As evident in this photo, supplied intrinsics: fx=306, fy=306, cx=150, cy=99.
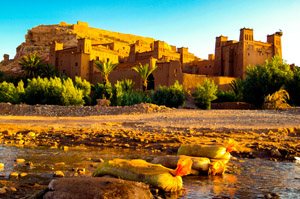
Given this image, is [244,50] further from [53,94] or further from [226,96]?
[53,94]

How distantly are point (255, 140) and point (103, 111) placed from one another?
11.5 m

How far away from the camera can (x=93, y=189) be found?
2.89 metres

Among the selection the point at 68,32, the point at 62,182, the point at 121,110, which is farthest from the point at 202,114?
the point at 68,32

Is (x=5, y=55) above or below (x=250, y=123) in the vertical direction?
above

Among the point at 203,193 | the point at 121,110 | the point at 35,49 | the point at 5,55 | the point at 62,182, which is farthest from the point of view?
the point at 5,55

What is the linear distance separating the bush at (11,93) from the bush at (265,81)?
1872 cm

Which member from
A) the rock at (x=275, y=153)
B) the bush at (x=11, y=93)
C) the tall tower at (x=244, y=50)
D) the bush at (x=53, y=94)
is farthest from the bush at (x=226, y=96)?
the rock at (x=275, y=153)

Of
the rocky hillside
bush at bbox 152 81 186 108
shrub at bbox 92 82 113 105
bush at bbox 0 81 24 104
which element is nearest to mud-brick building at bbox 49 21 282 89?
shrub at bbox 92 82 113 105

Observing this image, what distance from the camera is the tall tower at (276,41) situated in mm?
36444

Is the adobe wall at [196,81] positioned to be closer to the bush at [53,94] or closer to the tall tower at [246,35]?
the tall tower at [246,35]

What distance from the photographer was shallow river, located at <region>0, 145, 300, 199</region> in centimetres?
390

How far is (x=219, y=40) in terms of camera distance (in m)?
37.8

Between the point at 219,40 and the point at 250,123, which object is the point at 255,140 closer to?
the point at 250,123

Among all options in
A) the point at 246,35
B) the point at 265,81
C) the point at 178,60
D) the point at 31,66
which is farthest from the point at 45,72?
the point at 265,81
